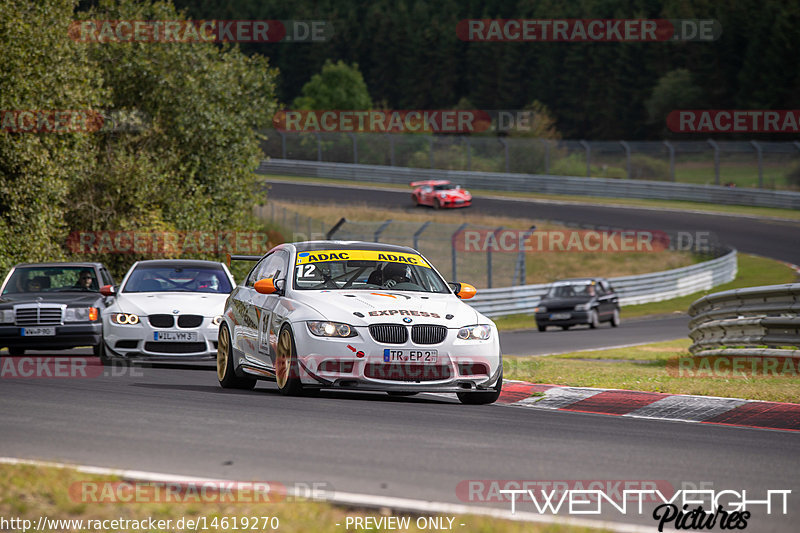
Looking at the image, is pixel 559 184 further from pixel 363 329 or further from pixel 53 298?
pixel 363 329

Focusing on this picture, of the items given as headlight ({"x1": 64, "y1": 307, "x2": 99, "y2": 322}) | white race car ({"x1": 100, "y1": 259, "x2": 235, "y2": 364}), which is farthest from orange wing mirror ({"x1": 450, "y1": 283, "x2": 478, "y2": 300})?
headlight ({"x1": 64, "y1": 307, "x2": 99, "y2": 322})

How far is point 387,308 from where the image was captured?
9.73 metres

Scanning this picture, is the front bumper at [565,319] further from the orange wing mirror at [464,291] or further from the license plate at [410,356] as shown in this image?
the license plate at [410,356]

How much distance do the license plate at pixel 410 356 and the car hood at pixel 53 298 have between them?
8306mm

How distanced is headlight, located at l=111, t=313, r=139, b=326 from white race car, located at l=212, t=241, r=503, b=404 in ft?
11.0

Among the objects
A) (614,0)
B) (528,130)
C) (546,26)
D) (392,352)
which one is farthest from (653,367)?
(614,0)

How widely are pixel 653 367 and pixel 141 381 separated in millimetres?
7338

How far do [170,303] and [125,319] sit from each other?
607 millimetres

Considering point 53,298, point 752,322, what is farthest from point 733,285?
point 53,298

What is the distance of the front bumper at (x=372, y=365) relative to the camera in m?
9.45

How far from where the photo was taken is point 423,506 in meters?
5.18

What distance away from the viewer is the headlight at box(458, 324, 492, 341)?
9758 millimetres

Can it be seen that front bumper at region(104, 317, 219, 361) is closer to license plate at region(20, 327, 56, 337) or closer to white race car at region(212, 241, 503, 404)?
license plate at region(20, 327, 56, 337)

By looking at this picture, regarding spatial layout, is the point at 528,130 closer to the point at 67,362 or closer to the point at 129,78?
the point at 129,78
